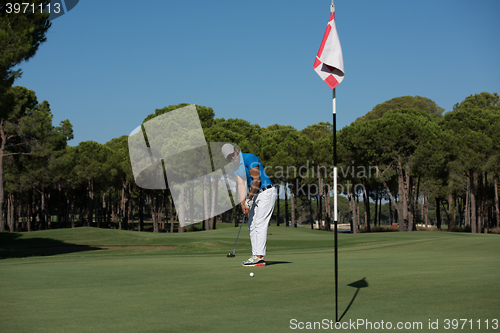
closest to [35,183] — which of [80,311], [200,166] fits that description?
[200,166]

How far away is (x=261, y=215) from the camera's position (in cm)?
847

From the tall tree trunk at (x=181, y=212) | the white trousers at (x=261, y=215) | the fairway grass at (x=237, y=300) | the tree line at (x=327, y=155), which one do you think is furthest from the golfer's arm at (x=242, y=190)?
the tall tree trunk at (x=181, y=212)

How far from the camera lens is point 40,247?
86.7 ft

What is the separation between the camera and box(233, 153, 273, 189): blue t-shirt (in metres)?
8.35

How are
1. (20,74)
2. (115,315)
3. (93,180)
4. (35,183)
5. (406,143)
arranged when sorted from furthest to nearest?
1. (93,180)
2. (35,183)
3. (406,143)
4. (20,74)
5. (115,315)

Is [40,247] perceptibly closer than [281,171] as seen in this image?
Yes

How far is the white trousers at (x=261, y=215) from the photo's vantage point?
8.48 m

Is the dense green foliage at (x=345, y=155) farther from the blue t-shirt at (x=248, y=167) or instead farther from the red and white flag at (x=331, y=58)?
the red and white flag at (x=331, y=58)

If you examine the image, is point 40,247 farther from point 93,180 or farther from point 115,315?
point 93,180

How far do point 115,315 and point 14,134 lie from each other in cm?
3556

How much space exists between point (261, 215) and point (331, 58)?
13.0ft

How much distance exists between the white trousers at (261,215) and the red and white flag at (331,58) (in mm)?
3586

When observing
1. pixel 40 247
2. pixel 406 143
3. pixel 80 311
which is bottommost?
pixel 40 247

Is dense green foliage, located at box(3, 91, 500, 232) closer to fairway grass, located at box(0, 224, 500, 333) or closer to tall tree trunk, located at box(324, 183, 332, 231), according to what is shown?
tall tree trunk, located at box(324, 183, 332, 231)
